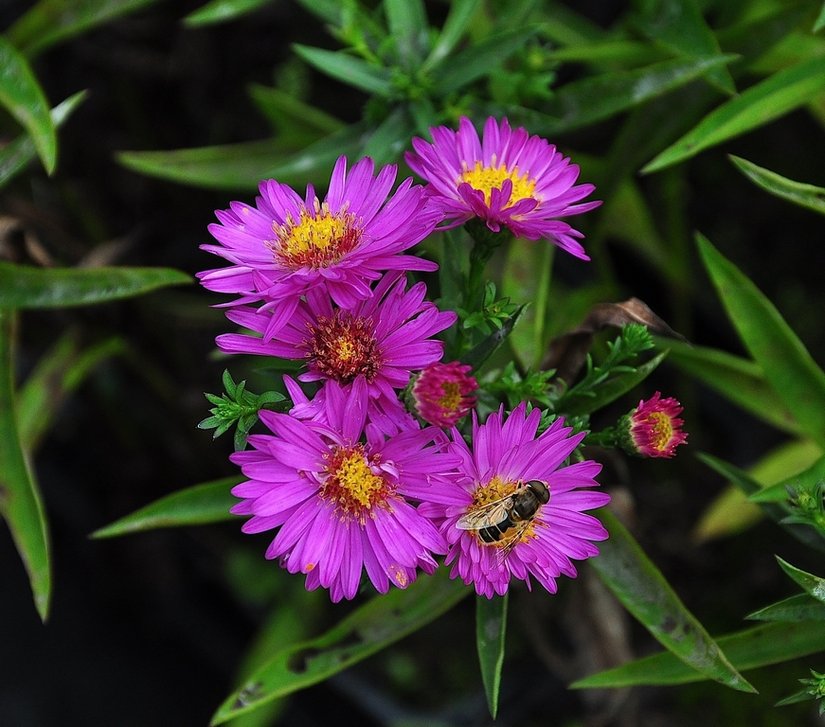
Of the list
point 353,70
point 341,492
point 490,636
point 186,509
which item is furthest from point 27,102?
point 490,636

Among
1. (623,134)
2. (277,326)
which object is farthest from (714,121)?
(277,326)

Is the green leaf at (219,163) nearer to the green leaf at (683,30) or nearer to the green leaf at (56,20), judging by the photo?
the green leaf at (56,20)

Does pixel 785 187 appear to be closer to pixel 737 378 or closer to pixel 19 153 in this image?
pixel 737 378

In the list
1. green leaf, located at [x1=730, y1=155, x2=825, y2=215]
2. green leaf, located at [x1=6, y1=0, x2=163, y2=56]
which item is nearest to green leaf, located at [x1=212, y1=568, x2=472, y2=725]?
green leaf, located at [x1=730, y1=155, x2=825, y2=215]

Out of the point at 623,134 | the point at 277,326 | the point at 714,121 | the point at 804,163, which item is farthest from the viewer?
the point at 804,163

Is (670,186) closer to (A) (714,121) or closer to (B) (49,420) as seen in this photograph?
(A) (714,121)

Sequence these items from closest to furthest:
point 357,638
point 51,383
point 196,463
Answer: point 357,638 < point 51,383 < point 196,463
